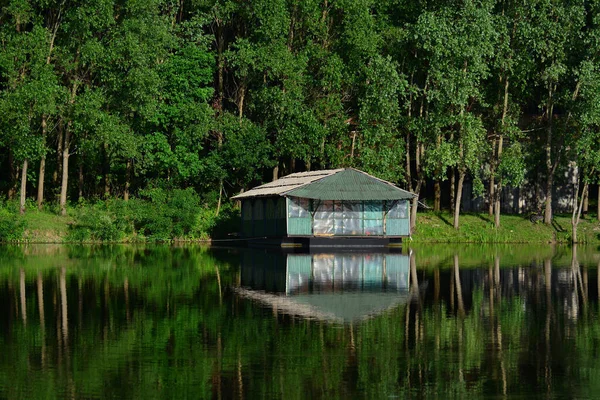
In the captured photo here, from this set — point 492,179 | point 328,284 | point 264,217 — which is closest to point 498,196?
point 492,179

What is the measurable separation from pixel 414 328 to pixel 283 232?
119 feet

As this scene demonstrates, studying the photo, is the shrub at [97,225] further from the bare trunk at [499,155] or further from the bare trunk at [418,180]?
the bare trunk at [499,155]

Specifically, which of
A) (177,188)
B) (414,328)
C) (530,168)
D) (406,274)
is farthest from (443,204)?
(414,328)

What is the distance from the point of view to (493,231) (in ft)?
228

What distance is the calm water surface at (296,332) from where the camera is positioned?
17.4 meters

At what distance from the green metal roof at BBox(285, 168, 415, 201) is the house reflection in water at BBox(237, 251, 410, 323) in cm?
702

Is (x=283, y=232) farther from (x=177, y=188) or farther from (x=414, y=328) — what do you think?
(x=414, y=328)

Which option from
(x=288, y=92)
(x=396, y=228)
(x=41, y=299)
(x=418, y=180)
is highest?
(x=288, y=92)

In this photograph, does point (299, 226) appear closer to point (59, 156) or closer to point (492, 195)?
point (59, 156)

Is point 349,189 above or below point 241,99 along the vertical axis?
below

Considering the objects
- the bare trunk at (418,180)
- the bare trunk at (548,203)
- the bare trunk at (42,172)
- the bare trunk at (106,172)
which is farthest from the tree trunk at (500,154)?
the bare trunk at (42,172)

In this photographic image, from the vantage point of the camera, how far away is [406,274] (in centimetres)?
3962

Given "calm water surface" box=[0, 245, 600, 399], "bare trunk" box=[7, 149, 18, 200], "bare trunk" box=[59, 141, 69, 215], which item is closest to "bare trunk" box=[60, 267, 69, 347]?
"calm water surface" box=[0, 245, 600, 399]

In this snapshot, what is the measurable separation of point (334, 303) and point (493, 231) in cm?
4220
